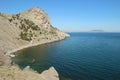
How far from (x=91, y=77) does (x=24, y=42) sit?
99.2 metres

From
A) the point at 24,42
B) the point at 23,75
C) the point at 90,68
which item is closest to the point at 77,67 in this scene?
the point at 90,68

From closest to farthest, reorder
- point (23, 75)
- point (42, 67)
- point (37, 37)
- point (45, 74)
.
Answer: point (23, 75), point (45, 74), point (42, 67), point (37, 37)

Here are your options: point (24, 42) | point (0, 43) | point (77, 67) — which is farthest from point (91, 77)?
point (24, 42)

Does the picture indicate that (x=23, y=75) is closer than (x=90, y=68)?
Yes

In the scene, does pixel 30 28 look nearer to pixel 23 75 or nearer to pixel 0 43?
pixel 0 43

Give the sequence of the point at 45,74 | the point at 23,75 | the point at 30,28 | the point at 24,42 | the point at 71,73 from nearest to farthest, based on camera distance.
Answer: the point at 23,75 → the point at 45,74 → the point at 71,73 → the point at 24,42 → the point at 30,28

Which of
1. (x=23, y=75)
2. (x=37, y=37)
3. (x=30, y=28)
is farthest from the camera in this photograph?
(x=30, y=28)

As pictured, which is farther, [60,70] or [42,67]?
[42,67]

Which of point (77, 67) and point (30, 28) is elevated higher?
point (30, 28)

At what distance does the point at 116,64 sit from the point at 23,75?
5099cm

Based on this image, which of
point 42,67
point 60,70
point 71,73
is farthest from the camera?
point 42,67

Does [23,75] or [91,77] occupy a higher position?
[23,75]

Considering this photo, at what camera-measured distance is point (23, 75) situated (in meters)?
37.1

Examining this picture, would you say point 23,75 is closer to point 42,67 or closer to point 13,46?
point 42,67
